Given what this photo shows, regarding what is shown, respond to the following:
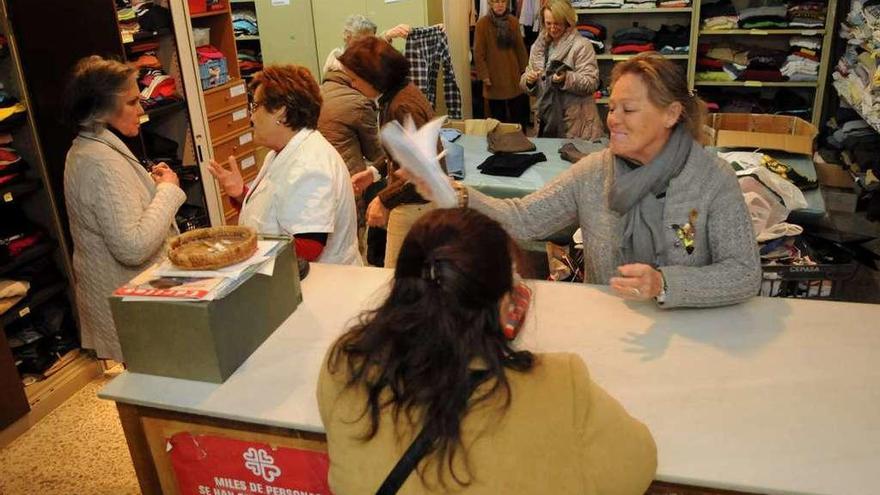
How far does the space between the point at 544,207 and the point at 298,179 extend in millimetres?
768

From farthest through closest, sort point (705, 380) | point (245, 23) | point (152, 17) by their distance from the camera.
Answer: point (245, 23) < point (152, 17) < point (705, 380)

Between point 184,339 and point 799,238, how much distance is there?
2349 mm

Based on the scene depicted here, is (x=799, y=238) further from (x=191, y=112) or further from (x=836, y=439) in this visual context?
(x=191, y=112)

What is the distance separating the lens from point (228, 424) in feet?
5.14

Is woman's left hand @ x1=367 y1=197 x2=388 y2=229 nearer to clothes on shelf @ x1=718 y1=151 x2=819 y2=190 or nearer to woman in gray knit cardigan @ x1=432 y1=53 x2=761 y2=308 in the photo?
woman in gray knit cardigan @ x1=432 y1=53 x2=761 y2=308

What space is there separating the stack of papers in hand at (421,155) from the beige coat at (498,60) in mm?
4553

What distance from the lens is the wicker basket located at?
1.69 m

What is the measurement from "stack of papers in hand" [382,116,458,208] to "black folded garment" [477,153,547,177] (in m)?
1.89

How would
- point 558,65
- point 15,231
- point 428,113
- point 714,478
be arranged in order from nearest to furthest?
point 714,478 < point 15,231 < point 428,113 < point 558,65

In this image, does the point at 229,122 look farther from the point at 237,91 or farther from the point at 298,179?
the point at 298,179

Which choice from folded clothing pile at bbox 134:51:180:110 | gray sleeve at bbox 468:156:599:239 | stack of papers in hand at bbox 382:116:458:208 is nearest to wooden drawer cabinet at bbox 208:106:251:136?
folded clothing pile at bbox 134:51:180:110

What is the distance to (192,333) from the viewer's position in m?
1.61

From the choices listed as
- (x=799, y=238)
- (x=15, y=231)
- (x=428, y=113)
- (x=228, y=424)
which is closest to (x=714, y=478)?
(x=228, y=424)

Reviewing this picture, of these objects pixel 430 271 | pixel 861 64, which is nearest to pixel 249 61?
pixel 861 64
